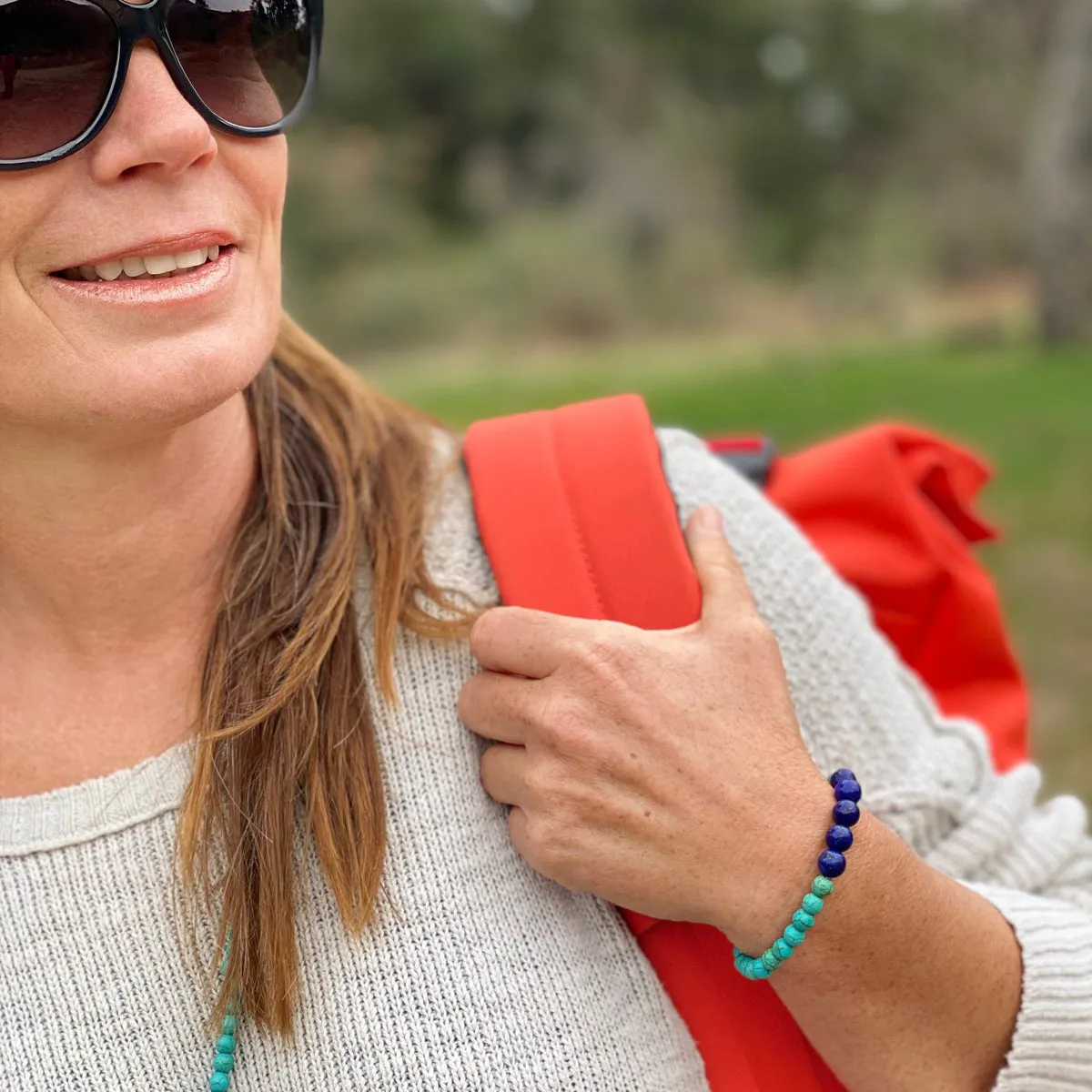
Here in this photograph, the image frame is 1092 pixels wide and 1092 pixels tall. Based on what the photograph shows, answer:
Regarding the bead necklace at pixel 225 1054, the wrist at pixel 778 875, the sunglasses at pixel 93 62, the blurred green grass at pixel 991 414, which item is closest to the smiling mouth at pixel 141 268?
the sunglasses at pixel 93 62

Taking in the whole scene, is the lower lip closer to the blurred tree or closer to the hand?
the hand

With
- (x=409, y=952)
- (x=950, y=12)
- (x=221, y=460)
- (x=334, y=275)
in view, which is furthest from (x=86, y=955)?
(x=950, y=12)

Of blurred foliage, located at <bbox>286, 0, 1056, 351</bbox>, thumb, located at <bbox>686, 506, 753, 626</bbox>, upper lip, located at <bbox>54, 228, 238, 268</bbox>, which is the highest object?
upper lip, located at <bbox>54, 228, 238, 268</bbox>

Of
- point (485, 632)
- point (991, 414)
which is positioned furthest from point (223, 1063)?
point (991, 414)

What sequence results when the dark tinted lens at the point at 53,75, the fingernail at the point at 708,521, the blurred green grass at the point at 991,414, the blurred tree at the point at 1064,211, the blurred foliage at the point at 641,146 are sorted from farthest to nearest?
the blurred foliage at the point at 641,146 → the blurred tree at the point at 1064,211 → the blurred green grass at the point at 991,414 → the fingernail at the point at 708,521 → the dark tinted lens at the point at 53,75

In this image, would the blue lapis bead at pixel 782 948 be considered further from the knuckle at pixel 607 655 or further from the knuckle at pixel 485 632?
the knuckle at pixel 485 632

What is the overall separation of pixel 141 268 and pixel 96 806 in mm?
555

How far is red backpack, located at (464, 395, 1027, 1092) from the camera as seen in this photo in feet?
4.19

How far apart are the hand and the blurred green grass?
7.30ft

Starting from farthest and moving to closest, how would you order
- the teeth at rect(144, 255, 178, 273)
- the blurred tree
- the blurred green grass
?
the blurred tree < the blurred green grass < the teeth at rect(144, 255, 178, 273)

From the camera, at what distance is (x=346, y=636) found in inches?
53.2

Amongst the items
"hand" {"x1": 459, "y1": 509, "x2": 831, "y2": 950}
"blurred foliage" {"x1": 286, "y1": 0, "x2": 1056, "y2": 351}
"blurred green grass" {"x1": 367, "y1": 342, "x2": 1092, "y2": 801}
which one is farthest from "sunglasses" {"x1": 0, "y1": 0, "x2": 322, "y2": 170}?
"blurred foliage" {"x1": 286, "y1": 0, "x2": 1056, "y2": 351}

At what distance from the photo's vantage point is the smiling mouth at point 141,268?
1.22m

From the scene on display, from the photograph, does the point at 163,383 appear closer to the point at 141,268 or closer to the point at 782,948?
the point at 141,268
